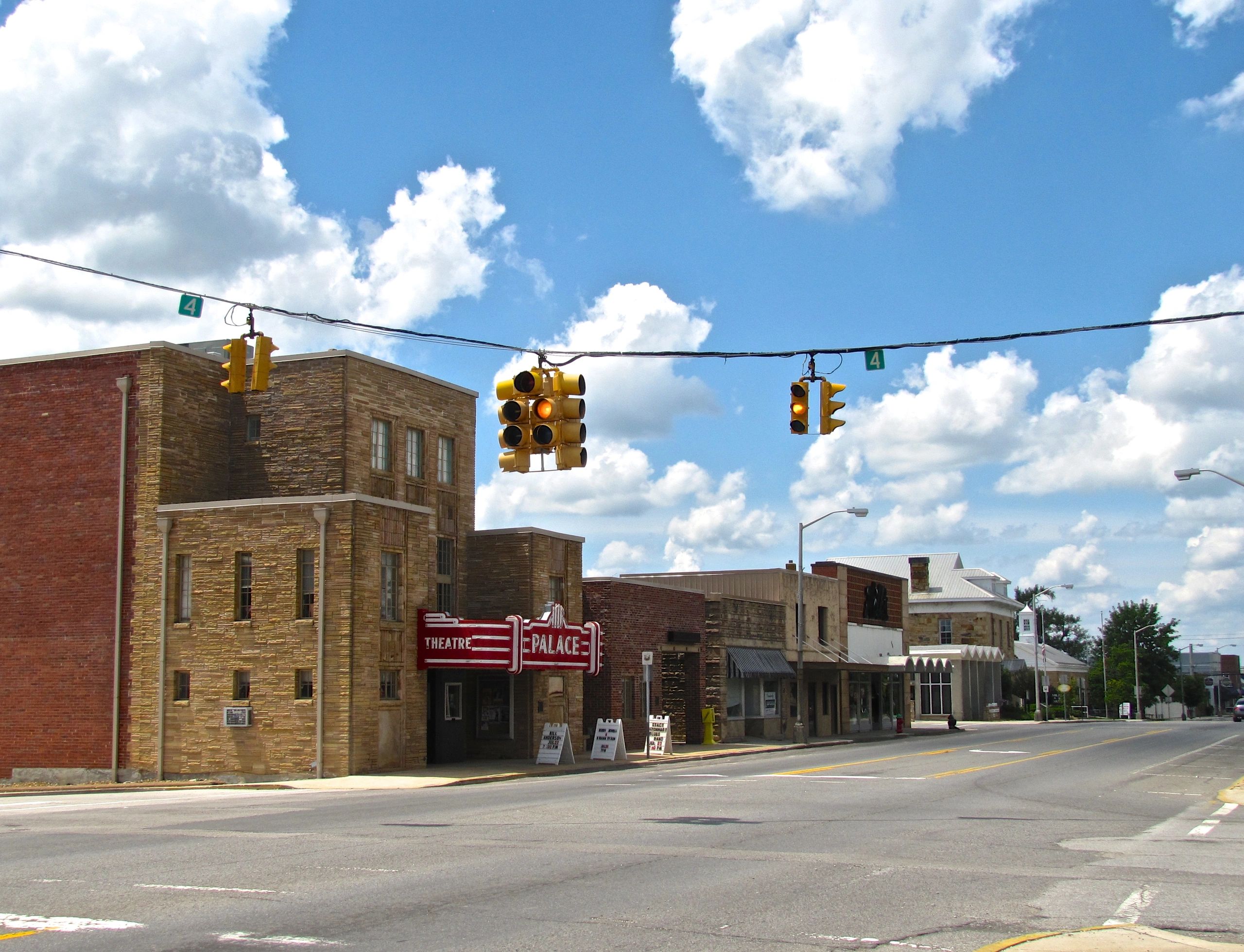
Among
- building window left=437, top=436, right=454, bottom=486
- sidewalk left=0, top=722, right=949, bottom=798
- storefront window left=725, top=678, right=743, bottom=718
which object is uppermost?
building window left=437, top=436, right=454, bottom=486

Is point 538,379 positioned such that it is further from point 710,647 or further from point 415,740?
point 710,647

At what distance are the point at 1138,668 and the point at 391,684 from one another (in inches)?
4225

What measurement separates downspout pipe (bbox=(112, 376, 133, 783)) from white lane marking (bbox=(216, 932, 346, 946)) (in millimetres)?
24272

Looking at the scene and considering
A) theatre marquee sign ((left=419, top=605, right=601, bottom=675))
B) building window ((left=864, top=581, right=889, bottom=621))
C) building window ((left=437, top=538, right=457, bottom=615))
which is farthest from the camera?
building window ((left=864, top=581, right=889, bottom=621))

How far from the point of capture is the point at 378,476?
34.4 metres

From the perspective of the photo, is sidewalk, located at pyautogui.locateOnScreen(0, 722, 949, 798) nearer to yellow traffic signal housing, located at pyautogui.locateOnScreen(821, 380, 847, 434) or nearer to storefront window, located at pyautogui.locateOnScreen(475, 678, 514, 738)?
storefront window, located at pyautogui.locateOnScreen(475, 678, 514, 738)

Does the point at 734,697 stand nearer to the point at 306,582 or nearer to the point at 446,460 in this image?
the point at 446,460

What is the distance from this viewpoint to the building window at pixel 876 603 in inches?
2450

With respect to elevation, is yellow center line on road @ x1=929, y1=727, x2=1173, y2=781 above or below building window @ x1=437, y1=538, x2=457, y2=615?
below

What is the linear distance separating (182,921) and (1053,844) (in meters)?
10.4

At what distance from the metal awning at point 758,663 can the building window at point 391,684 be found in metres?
18.0

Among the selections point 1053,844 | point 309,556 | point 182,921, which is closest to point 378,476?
point 309,556

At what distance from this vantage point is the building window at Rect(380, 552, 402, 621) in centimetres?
3117

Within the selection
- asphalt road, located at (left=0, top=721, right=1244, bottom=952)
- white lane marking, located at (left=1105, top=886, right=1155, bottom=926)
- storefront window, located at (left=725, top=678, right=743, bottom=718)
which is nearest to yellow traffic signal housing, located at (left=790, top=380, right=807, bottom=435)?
asphalt road, located at (left=0, top=721, right=1244, bottom=952)
